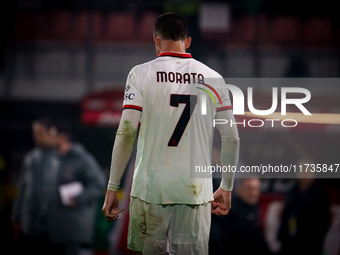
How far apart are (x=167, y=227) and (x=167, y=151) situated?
46 cm

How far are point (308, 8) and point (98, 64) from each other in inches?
234

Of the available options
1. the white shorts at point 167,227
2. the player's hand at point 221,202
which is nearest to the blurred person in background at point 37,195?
the white shorts at point 167,227

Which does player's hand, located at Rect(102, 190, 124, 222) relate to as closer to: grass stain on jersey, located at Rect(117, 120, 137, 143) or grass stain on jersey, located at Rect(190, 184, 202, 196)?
grass stain on jersey, located at Rect(117, 120, 137, 143)

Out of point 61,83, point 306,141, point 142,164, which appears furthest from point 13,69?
point 142,164

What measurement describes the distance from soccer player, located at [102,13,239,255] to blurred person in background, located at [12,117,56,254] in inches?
119

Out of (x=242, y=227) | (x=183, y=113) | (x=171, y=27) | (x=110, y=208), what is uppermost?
(x=171, y=27)

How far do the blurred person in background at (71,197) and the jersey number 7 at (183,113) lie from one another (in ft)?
10.0

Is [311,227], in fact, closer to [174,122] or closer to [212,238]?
[212,238]

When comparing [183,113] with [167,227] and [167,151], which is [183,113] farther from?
[167,227]

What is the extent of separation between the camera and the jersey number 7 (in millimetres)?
3547

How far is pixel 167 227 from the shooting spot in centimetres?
358

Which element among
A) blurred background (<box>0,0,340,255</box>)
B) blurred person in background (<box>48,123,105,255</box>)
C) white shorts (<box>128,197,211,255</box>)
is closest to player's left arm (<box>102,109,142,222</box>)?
white shorts (<box>128,197,211,255</box>)

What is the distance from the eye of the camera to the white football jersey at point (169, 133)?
3.55 m

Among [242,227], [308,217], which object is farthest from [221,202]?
[308,217]
